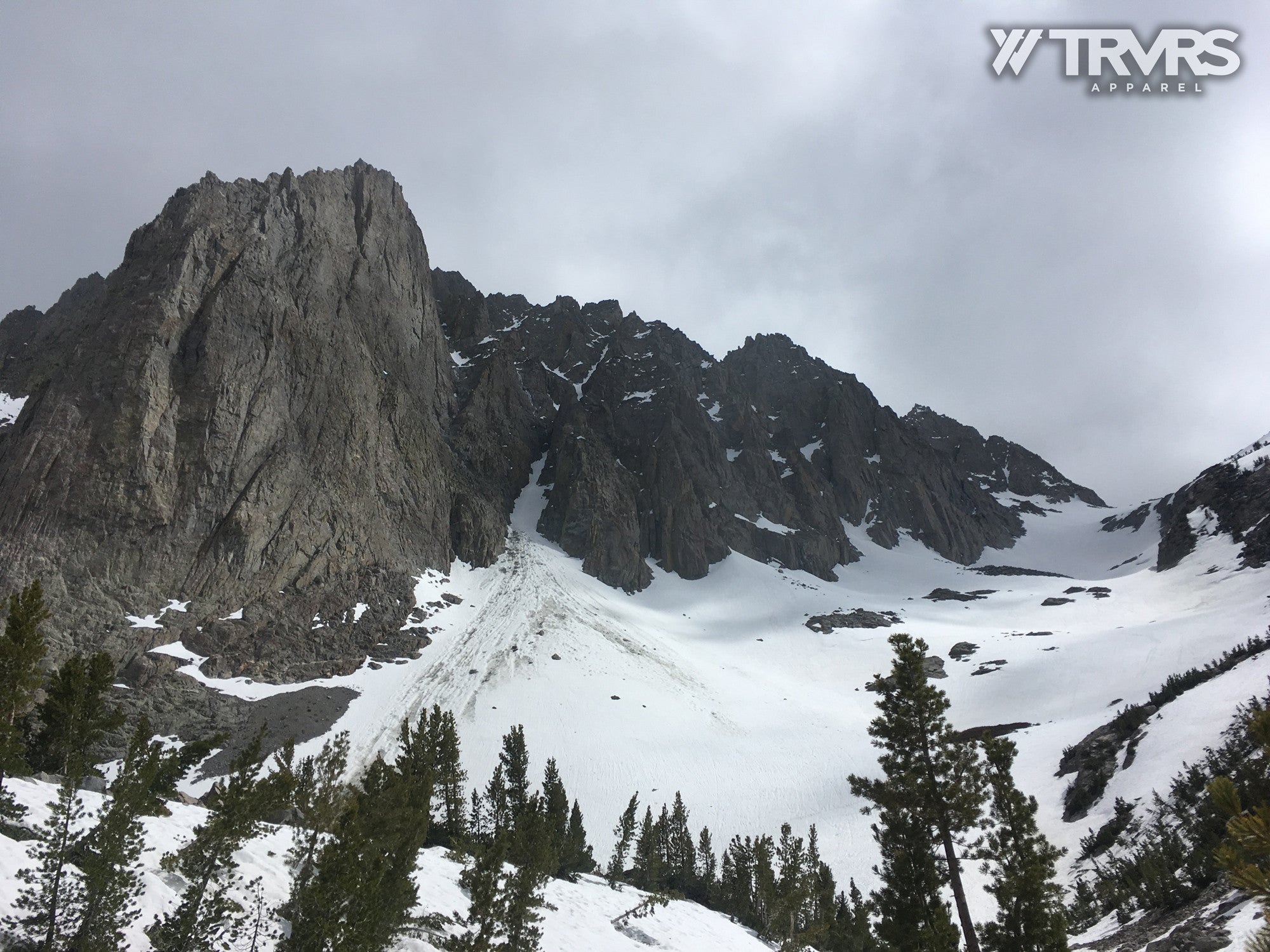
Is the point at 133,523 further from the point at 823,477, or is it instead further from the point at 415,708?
the point at 823,477

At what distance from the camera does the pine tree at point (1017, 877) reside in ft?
42.0

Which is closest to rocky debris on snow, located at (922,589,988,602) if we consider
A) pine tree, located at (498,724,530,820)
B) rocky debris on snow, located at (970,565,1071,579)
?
rocky debris on snow, located at (970,565,1071,579)

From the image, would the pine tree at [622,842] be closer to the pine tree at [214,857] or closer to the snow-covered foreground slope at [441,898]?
the snow-covered foreground slope at [441,898]

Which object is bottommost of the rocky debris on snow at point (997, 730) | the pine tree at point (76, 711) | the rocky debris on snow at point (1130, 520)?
the pine tree at point (76, 711)

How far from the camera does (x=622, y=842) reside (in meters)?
39.2

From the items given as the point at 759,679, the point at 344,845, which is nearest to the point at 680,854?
the point at 759,679

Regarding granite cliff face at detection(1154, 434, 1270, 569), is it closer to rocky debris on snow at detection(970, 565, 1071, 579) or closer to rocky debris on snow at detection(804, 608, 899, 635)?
rocky debris on snow at detection(970, 565, 1071, 579)

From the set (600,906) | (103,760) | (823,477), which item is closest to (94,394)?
(103,760)

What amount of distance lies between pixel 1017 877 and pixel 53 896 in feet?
59.2

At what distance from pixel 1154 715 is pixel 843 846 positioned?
19.2 m

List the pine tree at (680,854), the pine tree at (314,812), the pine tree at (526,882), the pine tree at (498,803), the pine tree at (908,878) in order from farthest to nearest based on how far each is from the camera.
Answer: the pine tree at (680,854) → the pine tree at (498,803) → the pine tree at (314,812) → the pine tree at (908,878) → the pine tree at (526,882)

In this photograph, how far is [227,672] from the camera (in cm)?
5456

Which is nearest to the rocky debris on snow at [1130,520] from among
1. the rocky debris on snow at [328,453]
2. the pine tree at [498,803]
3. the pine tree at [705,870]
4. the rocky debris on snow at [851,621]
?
the rocky debris on snow at [328,453]

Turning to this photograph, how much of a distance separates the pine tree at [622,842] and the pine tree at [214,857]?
2666 centimetres
